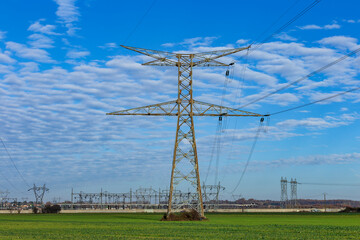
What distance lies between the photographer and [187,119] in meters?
58.6

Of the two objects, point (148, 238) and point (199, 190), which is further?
point (199, 190)

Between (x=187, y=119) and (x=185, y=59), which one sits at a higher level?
(x=185, y=59)

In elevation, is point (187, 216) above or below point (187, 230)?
below

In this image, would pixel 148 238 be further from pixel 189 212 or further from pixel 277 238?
pixel 189 212

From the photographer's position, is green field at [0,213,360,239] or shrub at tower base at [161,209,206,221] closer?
green field at [0,213,360,239]

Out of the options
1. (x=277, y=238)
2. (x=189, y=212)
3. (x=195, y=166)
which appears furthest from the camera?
(x=189, y=212)

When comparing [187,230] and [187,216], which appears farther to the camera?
[187,216]

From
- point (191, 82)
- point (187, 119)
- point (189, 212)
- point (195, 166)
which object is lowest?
point (189, 212)

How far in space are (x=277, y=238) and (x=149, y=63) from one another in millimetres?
36203

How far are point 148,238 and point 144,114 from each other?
2914 centimetres

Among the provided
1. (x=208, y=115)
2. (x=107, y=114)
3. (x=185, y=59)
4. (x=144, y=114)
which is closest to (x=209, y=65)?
(x=185, y=59)

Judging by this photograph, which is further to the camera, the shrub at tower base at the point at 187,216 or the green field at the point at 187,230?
the shrub at tower base at the point at 187,216

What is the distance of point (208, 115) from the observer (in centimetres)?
5828

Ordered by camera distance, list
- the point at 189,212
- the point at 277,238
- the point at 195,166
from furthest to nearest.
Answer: the point at 189,212 → the point at 195,166 → the point at 277,238
